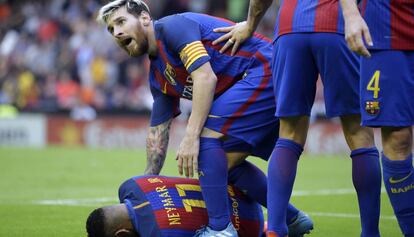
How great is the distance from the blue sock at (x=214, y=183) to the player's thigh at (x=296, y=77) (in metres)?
0.50

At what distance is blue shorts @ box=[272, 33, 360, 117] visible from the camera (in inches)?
182

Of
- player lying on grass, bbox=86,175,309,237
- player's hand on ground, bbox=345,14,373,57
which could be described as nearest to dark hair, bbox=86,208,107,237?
player lying on grass, bbox=86,175,309,237

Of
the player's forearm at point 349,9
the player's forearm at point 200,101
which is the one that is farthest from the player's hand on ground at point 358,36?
the player's forearm at point 200,101

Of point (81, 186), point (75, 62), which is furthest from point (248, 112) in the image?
point (75, 62)

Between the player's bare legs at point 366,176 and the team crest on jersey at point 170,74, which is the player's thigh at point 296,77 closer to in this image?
the player's bare legs at point 366,176

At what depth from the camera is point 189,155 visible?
493 cm

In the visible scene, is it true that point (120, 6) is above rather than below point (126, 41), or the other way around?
above

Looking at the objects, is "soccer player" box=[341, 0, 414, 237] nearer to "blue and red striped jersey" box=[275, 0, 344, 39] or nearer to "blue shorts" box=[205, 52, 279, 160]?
"blue and red striped jersey" box=[275, 0, 344, 39]

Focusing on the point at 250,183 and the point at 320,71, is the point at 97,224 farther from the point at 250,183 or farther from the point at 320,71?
the point at 320,71

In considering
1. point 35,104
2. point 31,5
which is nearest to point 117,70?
point 35,104

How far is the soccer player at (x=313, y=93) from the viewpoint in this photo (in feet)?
15.2

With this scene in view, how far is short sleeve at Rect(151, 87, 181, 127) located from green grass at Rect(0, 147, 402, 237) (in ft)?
3.06

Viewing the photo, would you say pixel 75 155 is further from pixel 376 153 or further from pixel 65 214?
pixel 376 153

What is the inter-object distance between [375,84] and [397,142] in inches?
13.1
